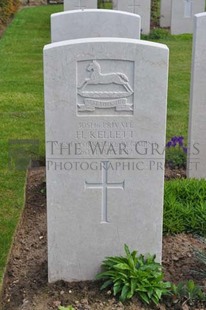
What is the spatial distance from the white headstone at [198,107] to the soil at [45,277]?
1.34 m

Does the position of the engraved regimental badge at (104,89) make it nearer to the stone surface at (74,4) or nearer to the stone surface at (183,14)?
the stone surface at (74,4)

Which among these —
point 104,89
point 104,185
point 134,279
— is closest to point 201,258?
point 134,279

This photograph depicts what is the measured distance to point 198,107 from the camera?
225 inches

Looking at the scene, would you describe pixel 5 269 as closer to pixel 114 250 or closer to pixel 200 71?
pixel 114 250

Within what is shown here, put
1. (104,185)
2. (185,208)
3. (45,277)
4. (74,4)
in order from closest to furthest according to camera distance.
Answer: (104,185)
(45,277)
(185,208)
(74,4)

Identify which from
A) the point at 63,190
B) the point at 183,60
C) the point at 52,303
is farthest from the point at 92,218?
the point at 183,60

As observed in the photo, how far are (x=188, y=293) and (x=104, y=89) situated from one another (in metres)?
1.35

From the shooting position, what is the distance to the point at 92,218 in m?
3.91

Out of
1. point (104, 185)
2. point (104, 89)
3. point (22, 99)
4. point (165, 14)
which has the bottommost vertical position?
point (22, 99)

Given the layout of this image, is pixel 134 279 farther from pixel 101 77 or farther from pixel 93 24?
pixel 93 24

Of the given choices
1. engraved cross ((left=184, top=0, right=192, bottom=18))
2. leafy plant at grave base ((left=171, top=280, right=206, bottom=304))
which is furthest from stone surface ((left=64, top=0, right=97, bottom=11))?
leafy plant at grave base ((left=171, top=280, right=206, bottom=304))

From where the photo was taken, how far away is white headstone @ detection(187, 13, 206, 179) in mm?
5492

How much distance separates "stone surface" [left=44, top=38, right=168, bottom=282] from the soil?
15 centimetres

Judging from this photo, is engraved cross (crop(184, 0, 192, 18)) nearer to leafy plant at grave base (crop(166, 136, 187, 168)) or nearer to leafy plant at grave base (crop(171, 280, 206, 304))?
leafy plant at grave base (crop(166, 136, 187, 168))
